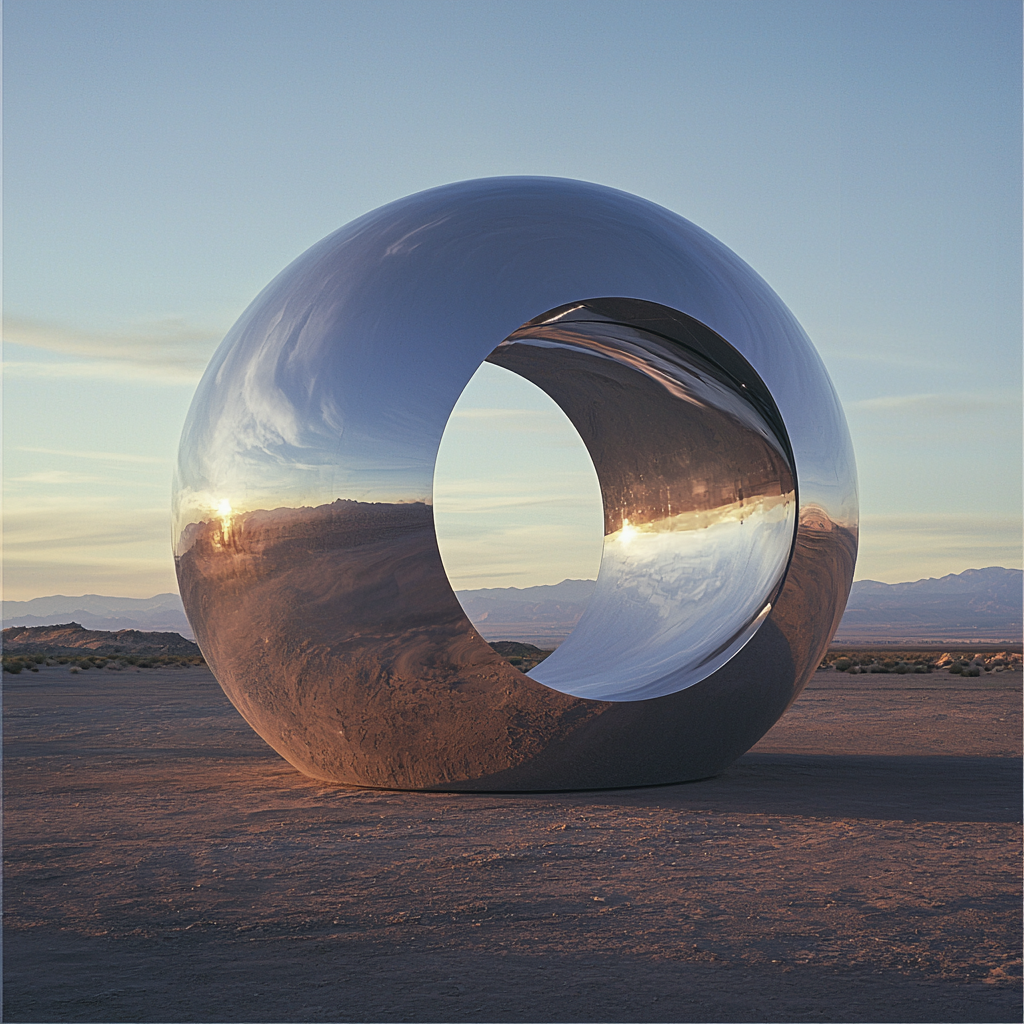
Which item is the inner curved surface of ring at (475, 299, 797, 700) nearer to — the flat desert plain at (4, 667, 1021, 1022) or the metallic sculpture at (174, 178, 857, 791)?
the metallic sculpture at (174, 178, 857, 791)

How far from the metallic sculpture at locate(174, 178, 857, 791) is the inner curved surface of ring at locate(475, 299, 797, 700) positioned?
0.10 meters

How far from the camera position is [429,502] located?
28.6 feet

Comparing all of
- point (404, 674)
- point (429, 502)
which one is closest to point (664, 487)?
point (429, 502)

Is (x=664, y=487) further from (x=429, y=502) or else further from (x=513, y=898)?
(x=513, y=898)

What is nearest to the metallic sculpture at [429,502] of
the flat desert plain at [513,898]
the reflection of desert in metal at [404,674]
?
the reflection of desert in metal at [404,674]

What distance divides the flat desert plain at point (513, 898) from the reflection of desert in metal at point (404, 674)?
1.12 feet

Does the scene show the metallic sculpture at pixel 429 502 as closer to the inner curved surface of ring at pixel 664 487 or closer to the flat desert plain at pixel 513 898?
the inner curved surface of ring at pixel 664 487

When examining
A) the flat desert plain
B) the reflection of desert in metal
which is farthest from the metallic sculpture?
the flat desert plain

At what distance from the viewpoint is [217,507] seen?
380 inches

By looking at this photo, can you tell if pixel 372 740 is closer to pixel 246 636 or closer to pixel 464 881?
pixel 246 636

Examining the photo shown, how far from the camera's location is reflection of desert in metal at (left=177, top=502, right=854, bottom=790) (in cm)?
874

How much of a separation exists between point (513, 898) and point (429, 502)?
3.10 meters

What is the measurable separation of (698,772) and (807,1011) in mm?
5899

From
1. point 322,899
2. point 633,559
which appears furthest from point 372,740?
point 633,559
